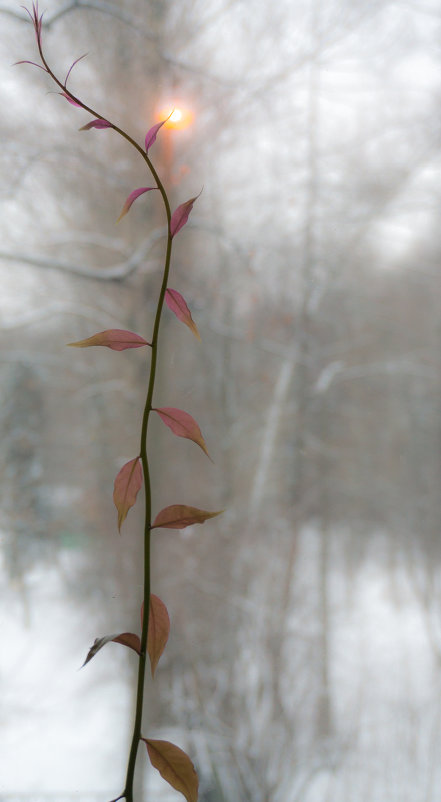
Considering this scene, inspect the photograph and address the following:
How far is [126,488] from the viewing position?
71cm

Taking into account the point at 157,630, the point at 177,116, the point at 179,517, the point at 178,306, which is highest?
the point at 177,116

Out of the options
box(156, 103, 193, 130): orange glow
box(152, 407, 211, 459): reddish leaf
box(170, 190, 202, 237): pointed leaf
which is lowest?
box(152, 407, 211, 459): reddish leaf

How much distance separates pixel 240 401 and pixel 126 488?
0.27 meters

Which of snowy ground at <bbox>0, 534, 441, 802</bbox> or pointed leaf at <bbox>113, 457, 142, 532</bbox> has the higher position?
pointed leaf at <bbox>113, 457, 142, 532</bbox>

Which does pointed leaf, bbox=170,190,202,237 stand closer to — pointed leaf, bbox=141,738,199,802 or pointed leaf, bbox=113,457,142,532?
pointed leaf, bbox=113,457,142,532

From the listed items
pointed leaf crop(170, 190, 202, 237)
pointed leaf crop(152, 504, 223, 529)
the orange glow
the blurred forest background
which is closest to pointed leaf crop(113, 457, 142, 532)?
pointed leaf crop(152, 504, 223, 529)

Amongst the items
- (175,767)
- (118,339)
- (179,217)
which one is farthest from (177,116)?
(175,767)

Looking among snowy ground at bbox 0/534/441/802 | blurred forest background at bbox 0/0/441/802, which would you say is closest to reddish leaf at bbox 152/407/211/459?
blurred forest background at bbox 0/0/441/802

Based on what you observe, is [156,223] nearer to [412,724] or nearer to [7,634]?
[7,634]

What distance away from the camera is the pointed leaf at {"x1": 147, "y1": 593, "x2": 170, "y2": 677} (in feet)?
2.30

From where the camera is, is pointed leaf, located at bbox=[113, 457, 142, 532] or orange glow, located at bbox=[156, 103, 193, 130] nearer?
pointed leaf, located at bbox=[113, 457, 142, 532]

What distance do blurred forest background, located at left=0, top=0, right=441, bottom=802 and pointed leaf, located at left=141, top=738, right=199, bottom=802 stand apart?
228 millimetres

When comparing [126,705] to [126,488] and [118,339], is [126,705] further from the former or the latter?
[118,339]

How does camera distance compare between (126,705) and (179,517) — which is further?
(126,705)
